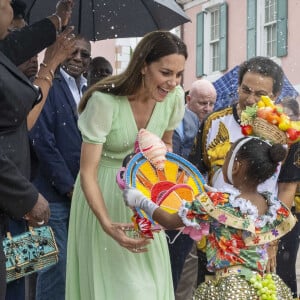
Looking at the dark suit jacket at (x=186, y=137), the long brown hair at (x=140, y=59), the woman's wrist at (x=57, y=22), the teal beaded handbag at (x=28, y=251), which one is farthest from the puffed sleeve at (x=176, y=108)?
the dark suit jacket at (x=186, y=137)

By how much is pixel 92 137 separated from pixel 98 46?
28604 mm

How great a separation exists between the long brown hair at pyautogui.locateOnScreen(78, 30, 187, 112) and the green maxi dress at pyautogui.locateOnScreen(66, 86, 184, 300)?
5 cm

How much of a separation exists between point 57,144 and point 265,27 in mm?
20854

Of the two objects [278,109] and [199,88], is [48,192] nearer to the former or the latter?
[278,109]

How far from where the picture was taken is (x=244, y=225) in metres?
4.83

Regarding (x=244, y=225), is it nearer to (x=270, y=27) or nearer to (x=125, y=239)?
(x=125, y=239)

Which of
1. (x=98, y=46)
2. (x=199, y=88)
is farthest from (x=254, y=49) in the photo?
(x=199, y=88)

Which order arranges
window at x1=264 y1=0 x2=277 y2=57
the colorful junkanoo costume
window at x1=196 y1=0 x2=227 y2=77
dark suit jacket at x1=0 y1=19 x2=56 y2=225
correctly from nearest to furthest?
dark suit jacket at x1=0 y1=19 x2=56 y2=225 < the colorful junkanoo costume < window at x1=264 y1=0 x2=277 y2=57 < window at x1=196 y1=0 x2=227 y2=77

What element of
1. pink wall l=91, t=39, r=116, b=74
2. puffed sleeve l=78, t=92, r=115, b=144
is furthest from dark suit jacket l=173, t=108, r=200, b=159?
pink wall l=91, t=39, r=116, b=74

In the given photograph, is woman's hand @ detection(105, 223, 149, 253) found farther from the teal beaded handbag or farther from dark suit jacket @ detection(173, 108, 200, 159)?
dark suit jacket @ detection(173, 108, 200, 159)

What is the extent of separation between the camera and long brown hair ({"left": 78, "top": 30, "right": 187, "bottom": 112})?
5145 mm

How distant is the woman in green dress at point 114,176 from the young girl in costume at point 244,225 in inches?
11.3

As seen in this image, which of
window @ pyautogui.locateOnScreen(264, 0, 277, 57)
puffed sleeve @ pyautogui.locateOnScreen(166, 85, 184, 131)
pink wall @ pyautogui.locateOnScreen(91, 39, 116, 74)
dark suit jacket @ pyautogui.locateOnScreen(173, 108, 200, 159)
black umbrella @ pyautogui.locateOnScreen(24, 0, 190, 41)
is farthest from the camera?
pink wall @ pyautogui.locateOnScreen(91, 39, 116, 74)

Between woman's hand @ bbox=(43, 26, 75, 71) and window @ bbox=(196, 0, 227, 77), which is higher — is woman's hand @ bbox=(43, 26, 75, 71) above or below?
above
